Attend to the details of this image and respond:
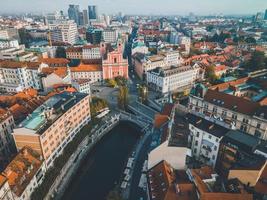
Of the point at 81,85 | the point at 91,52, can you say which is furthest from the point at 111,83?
the point at 91,52

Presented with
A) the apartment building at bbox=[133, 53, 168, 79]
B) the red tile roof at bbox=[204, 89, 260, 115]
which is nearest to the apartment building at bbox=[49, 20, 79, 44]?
the apartment building at bbox=[133, 53, 168, 79]

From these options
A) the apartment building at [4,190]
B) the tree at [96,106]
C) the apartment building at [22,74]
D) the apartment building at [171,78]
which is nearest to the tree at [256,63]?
the apartment building at [171,78]

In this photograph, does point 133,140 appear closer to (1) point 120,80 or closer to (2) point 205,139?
(2) point 205,139

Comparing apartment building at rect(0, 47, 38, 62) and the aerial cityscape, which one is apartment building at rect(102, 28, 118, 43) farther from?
the aerial cityscape

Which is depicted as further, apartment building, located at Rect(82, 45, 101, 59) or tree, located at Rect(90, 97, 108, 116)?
apartment building, located at Rect(82, 45, 101, 59)

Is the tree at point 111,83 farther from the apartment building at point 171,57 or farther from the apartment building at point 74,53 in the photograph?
the apartment building at point 74,53

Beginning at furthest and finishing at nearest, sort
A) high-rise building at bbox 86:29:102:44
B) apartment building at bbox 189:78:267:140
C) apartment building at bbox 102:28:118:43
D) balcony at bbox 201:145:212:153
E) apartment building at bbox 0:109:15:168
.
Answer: apartment building at bbox 102:28:118:43 < high-rise building at bbox 86:29:102:44 < apartment building at bbox 189:78:267:140 < apartment building at bbox 0:109:15:168 < balcony at bbox 201:145:212:153
